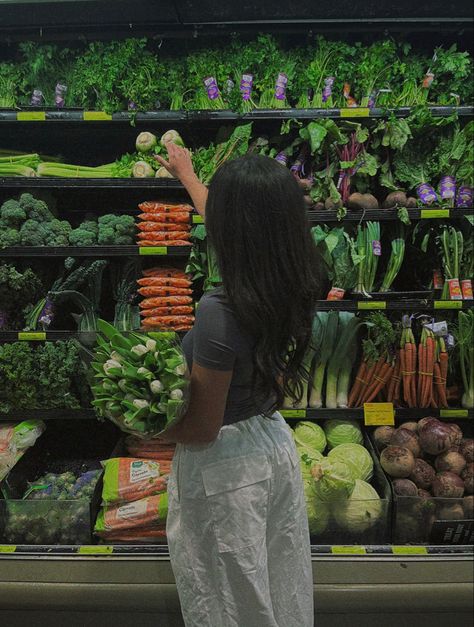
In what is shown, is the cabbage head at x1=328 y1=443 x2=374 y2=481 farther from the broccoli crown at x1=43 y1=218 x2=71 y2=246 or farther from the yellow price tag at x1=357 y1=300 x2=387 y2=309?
the broccoli crown at x1=43 y1=218 x2=71 y2=246

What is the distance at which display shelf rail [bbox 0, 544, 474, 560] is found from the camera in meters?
1.93

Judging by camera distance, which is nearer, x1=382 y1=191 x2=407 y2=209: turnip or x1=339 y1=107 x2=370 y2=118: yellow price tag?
x1=339 y1=107 x2=370 y2=118: yellow price tag

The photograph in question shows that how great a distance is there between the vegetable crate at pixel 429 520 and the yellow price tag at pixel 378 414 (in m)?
0.43

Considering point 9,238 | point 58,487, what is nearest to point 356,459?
point 58,487

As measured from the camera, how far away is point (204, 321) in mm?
1164

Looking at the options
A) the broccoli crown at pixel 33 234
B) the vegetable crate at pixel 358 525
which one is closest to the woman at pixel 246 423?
the vegetable crate at pixel 358 525

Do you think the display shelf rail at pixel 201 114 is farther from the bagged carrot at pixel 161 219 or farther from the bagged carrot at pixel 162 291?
the bagged carrot at pixel 162 291

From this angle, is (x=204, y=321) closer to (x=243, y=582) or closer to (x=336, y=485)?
(x=243, y=582)

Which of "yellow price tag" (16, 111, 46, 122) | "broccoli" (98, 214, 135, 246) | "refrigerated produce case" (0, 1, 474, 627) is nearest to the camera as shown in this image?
"refrigerated produce case" (0, 1, 474, 627)

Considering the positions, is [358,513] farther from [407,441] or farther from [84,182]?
[84,182]

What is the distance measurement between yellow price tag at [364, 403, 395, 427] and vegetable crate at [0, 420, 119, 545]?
1.34 m

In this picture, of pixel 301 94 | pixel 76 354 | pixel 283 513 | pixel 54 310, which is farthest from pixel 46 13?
pixel 283 513

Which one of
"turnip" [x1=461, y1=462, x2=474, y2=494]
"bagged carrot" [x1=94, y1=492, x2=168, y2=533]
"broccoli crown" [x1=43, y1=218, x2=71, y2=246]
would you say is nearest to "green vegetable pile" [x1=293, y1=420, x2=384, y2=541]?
"turnip" [x1=461, y1=462, x2=474, y2=494]

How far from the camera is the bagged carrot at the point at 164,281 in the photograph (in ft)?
8.05
